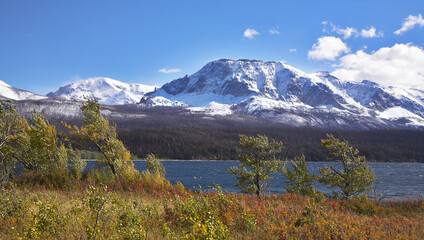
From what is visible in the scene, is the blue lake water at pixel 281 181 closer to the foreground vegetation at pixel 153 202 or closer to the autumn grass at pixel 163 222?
the foreground vegetation at pixel 153 202

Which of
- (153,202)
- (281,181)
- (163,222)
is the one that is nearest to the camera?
(163,222)

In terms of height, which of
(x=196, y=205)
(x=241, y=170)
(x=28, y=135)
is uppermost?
(x=28, y=135)

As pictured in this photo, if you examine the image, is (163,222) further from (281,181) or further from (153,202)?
(281,181)

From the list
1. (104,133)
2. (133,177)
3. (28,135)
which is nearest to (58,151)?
(28,135)

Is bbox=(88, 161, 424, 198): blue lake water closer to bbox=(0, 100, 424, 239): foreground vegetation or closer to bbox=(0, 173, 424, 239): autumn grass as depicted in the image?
bbox=(0, 100, 424, 239): foreground vegetation

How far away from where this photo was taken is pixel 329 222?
853 cm

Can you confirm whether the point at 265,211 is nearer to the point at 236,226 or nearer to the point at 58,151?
the point at 236,226

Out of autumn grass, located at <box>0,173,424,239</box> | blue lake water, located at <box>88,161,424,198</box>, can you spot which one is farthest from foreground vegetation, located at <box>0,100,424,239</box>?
blue lake water, located at <box>88,161,424,198</box>

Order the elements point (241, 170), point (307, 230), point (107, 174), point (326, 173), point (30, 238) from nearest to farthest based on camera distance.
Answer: point (30, 238), point (307, 230), point (107, 174), point (326, 173), point (241, 170)

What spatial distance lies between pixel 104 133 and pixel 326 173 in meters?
21.0

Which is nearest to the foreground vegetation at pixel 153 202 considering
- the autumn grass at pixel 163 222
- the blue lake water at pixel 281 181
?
the autumn grass at pixel 163 222

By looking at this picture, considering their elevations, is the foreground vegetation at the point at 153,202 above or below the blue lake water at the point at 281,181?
above

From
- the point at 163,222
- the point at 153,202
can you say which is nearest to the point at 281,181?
the point at 153,202

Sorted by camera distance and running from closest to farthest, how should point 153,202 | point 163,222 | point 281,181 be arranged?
point 163,222, point 153,202, point 281,181
